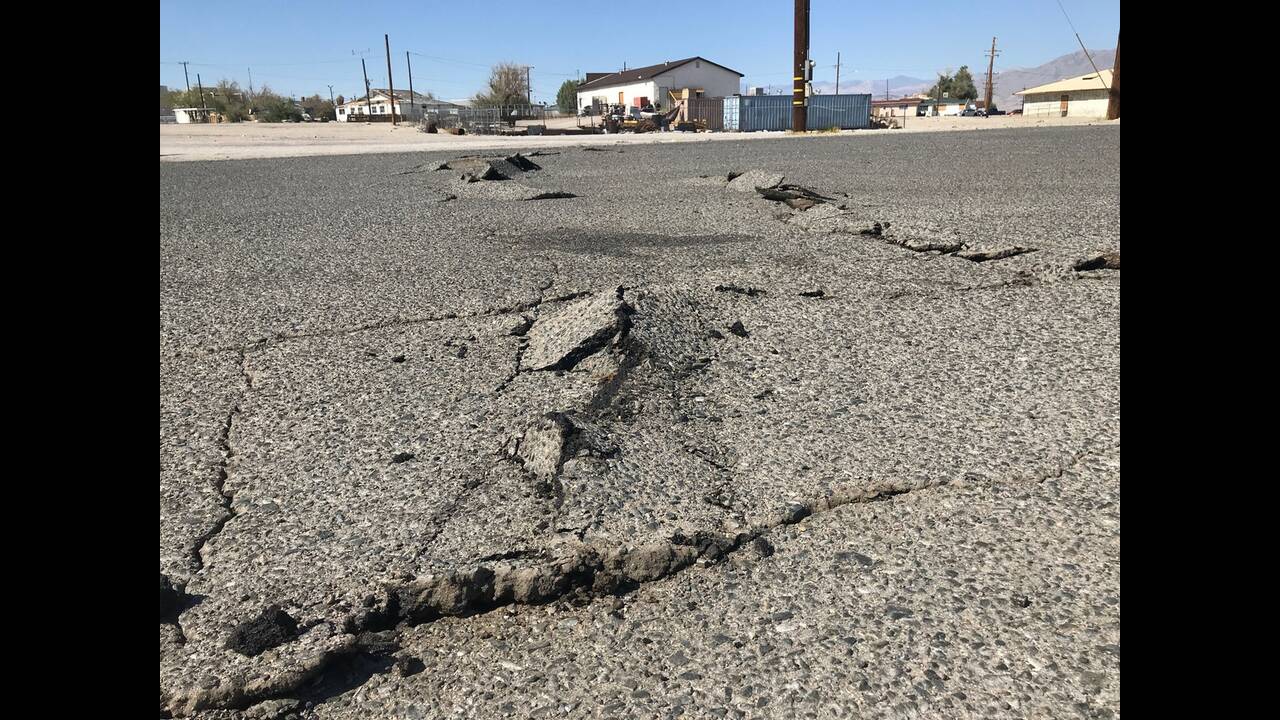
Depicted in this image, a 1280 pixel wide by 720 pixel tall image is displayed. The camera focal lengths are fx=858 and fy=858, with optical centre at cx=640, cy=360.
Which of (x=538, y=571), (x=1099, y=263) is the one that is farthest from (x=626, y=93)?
(x=538, y=571)

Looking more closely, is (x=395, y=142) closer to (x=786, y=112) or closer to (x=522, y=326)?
(x=786, y=112)

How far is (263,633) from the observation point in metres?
1.78

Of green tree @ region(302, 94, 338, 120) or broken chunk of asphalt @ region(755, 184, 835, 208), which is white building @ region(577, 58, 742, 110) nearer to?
green tree @ region(302, 94, 338, 120)

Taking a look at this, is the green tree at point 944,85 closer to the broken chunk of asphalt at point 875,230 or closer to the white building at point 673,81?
the white building at point 673,81

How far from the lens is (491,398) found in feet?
9.77

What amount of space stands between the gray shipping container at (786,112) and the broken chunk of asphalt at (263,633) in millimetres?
42704

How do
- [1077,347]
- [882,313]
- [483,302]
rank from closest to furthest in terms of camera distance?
[1077,347], [882,313], [483,302]

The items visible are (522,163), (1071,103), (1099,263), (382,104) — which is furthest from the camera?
(382,104)

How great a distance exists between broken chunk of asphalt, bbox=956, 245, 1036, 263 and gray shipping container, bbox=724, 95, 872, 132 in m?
38.9

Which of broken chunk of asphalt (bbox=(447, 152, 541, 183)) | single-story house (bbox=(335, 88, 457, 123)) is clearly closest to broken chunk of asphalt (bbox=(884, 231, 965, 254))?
broken chunk of asphalt (bbox=(447, 152, 541, 183))

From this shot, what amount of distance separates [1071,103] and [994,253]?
3004 inches
